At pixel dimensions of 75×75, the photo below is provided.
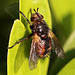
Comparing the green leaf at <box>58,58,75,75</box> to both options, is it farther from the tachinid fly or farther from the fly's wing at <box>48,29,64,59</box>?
the fly's wing at <box>48,29,64,59</box>

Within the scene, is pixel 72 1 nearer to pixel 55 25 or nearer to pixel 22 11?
pixel 55 25

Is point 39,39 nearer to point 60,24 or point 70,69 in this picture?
point 60,24

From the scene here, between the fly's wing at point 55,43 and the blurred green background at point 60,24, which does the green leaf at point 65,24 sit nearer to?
the blurred green background at point 60,24

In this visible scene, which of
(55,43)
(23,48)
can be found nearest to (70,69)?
(23,48)

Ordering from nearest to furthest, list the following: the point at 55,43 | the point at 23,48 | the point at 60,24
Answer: the point at 23,48
the point at 60,24
the point at 55,43

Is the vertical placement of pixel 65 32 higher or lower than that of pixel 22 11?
lower

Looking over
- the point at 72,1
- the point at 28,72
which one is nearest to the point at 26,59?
the point at 28,72

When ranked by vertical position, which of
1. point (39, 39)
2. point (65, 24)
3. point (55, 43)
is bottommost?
point (55, 43)

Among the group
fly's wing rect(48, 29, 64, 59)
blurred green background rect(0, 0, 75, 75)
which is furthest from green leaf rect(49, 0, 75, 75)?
fly's wing rect(48, 29, 64, 59)
